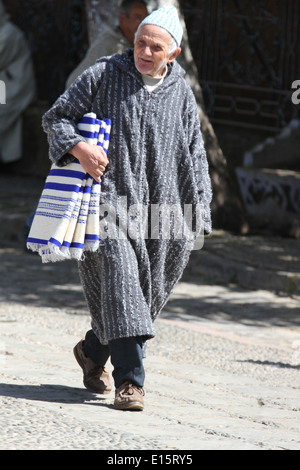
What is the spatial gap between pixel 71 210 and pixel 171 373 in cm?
145

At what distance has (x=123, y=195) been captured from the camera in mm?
4746

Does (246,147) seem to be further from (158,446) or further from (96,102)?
(158,446)

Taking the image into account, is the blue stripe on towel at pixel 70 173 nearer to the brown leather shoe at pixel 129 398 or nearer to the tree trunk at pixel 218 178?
the brown leather shoe at pixel 129 398

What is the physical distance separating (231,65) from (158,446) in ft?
31.8

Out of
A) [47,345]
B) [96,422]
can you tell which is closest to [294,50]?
[47,345]

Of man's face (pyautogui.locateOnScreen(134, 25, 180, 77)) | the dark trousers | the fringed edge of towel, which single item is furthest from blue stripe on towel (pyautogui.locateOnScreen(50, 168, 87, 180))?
the dark trousers

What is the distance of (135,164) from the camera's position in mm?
4770

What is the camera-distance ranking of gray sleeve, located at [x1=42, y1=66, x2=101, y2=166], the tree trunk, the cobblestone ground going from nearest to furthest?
the cobblestone ground, gray sleeve, located at [x1=42, y1=66, x2=101, y2=166], the tree trunk

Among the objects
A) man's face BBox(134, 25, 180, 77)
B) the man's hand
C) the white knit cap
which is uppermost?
the white knit cap

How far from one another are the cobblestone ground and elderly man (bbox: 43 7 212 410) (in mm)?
373

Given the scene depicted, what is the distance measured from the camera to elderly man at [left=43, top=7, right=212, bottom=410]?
15.4ft

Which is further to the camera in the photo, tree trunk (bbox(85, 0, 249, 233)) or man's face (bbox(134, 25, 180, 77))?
tree trunk (bbox(85, 0, 249, 233))

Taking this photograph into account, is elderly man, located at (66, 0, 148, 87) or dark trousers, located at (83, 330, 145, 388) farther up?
elderly man, located at (66, 0, 148, 87)

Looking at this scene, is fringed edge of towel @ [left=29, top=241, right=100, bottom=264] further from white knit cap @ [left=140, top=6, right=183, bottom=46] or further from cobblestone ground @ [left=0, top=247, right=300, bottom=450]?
white knit cap @ [left=140, top=6, right=183, bottom=46]
